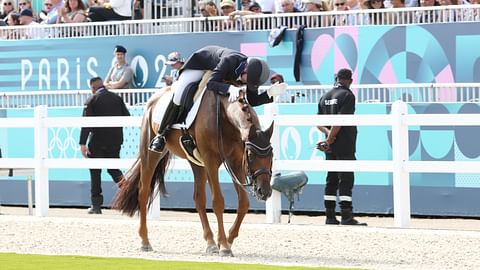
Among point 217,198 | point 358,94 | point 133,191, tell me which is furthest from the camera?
point 358,94

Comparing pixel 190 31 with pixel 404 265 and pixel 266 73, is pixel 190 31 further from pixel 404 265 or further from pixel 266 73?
pixel 404 265

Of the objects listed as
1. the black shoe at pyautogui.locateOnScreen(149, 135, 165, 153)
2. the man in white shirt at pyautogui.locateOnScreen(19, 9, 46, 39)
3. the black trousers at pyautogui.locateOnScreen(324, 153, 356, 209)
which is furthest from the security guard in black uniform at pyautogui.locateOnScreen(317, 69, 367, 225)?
the man in white shirt at pyautogui.locateOnScreen(19, 9, 46, 39)

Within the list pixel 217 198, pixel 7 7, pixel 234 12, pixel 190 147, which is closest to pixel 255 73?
pixel 190 147

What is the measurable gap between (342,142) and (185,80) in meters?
3.73

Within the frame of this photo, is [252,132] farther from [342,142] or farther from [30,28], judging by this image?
[30,28]

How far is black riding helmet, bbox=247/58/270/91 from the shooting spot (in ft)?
43.7

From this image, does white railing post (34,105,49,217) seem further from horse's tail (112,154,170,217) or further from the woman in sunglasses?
the woman in sunglasses

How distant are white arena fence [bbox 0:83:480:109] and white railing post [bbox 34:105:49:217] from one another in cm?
231

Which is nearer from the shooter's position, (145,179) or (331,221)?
(145,179)

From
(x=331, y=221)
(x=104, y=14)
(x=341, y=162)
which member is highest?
(x=104, y=14)

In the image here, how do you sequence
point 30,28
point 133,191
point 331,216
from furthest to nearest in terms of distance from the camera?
point 30,28
point 331,216
point 133,191

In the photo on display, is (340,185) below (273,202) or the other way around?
the other way around

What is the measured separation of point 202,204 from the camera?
13.7m

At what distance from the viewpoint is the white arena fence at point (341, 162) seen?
15.7 meters
